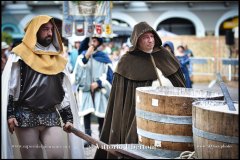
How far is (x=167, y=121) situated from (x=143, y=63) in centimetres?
163

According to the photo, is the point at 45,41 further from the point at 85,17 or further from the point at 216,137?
the point at 85,17

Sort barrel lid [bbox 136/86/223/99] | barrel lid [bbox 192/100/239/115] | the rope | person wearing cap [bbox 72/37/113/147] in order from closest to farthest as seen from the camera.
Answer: barrel lid [bbox 192/100/239/115] < the rope < barrel lid [bbox 136/86/223/99] < person wearing cap [bbox 72/37/113/147]

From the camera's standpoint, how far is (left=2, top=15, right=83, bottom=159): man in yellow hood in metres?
4.89

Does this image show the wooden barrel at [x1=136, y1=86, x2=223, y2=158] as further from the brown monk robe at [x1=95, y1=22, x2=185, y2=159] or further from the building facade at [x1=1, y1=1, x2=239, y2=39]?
the building facade at [x1=1, y1=1, x2=239, y2=39]

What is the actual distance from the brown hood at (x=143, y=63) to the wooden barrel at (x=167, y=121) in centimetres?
125

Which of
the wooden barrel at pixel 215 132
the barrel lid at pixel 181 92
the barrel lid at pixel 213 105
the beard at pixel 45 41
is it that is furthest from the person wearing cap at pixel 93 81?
the wooden barrel at pixel 215 132

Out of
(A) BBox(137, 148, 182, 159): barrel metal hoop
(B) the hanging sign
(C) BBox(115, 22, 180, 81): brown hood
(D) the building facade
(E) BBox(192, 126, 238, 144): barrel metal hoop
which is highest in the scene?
(D) the building facade

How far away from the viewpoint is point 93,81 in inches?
342

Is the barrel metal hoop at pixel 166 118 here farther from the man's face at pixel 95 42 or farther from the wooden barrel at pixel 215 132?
the man's face at pixel 95 42

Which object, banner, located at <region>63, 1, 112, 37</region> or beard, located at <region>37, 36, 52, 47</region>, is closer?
beard, located at <region>37, 36, 52, 47</region>

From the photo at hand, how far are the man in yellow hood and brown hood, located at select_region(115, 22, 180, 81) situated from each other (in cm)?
82

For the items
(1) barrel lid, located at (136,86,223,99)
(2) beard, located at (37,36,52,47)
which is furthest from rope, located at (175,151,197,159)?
(2) beard, located at (37,36,52,47)

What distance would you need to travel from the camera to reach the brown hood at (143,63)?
557 cm

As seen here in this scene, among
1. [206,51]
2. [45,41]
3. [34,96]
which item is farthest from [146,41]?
[206,51]
